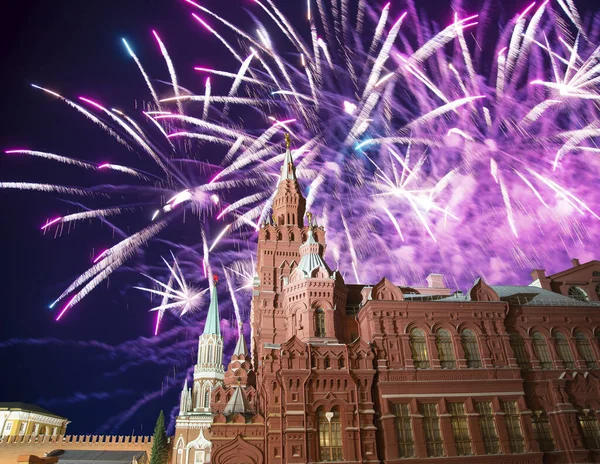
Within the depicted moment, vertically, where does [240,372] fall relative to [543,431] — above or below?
above

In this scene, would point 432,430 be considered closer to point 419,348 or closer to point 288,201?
point 419,348

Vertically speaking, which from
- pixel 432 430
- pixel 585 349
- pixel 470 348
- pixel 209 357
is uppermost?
pixel 209 357

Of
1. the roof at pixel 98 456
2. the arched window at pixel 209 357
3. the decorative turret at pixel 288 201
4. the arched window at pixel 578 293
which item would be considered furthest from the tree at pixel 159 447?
the arched window at pixel 578 293

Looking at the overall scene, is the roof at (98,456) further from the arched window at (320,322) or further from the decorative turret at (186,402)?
the arched window at (320,322)

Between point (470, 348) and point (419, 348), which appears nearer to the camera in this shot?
point (419, 348)

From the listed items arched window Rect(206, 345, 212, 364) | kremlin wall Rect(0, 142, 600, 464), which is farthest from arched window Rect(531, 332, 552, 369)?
arched window Rect(206, 345, 212, 364)

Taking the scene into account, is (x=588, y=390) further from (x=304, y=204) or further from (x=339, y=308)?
(x=304, y=204)

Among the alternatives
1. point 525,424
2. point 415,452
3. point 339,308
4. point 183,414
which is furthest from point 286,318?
point 183,414

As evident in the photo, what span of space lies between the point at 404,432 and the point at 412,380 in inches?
137

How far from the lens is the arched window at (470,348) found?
1300 inches

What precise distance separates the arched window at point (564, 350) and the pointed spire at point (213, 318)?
58096 millimetres

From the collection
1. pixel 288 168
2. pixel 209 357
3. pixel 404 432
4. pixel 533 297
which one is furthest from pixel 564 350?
pixel 209 357

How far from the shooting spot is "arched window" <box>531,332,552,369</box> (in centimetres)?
3475

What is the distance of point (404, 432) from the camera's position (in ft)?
97.6
